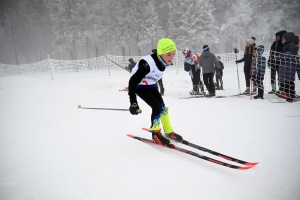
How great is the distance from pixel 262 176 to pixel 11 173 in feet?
11.7

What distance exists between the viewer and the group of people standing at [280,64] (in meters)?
6.01

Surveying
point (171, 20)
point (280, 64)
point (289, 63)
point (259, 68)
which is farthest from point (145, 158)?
point (171, 20)

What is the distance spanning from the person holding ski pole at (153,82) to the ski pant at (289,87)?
487 centimetres

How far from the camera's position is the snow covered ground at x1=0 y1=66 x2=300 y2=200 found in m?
2.33

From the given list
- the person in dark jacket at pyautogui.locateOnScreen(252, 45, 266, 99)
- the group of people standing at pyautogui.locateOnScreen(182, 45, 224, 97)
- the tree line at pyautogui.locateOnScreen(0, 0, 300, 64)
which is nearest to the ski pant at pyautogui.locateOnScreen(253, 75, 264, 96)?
the person in dark jacket at pyautogui.locateOnScreen(252, 45, 266, 99)

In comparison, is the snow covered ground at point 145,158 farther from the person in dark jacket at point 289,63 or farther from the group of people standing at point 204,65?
the group of people standing at point 204,65

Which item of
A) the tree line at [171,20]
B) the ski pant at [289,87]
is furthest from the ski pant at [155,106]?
the tree line at [171,20]

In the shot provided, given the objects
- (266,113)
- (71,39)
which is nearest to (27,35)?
(71,39)

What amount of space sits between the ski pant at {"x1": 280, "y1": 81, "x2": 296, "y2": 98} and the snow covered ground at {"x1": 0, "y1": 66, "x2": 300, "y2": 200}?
875 mm

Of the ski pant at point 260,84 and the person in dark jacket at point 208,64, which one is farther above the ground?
the person in dark jacket at point 208,64

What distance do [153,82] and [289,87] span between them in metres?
5.13

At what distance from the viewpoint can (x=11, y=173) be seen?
2.82 metres

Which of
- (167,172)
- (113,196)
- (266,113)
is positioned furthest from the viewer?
(266,113)

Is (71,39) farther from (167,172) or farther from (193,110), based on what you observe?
(167,172)
